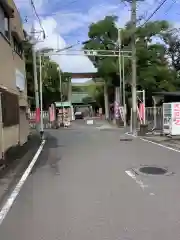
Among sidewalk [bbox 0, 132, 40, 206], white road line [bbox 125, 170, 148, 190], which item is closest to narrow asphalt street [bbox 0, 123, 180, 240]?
white road line [bbox 125, 170, 148, 190]

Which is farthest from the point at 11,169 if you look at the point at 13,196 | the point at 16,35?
the point at 16,35

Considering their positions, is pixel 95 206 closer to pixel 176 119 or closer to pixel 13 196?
pixel 13 196

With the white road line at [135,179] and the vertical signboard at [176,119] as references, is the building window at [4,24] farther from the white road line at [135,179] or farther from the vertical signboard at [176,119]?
the vertical signboard at [176,119]

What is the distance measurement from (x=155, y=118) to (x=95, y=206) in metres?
23.4

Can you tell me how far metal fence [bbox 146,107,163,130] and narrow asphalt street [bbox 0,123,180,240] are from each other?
55.4ft

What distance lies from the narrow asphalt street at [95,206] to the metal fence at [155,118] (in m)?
16.9

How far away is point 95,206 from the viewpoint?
277 inches

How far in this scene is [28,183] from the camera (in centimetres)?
959

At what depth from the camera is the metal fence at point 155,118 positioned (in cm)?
2854

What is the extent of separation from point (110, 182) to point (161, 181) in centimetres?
127

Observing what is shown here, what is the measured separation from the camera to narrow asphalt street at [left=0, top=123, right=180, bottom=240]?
553 centimetres

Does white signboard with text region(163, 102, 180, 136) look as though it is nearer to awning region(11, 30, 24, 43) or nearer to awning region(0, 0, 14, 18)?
awning region(11, 30, 24, 43)

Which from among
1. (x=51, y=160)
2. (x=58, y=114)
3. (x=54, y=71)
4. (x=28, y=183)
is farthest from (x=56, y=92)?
(x=28, y=183)

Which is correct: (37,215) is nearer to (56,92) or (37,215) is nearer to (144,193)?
(144,193)
